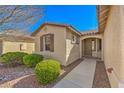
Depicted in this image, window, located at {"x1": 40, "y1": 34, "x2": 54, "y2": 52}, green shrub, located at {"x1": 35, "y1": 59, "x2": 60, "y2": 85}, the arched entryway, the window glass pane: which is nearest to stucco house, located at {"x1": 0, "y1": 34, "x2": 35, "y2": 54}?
window, located at {"x1": 40, "y1": 34, "x2": 54, "y2": 52}

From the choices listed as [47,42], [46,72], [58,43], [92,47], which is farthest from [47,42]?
[92,47]

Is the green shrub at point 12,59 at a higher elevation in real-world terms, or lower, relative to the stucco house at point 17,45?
lower

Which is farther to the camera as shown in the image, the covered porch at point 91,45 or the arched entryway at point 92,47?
the arched entryway at point 92,47

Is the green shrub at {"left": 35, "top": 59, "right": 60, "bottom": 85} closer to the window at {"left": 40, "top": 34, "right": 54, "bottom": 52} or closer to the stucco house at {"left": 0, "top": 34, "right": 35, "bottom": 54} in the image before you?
the window at {"left": 40, "top": 34, "right": 54, "bottom": 52}

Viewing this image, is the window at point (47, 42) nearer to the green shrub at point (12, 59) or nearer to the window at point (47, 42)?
→ the window at point (47, 42)

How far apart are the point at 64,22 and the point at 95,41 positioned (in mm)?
7595

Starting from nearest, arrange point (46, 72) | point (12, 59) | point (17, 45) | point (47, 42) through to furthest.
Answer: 1. point (46, 72)
2. point (12, 59)
3. point (47, 42)
4. point (17, 45)

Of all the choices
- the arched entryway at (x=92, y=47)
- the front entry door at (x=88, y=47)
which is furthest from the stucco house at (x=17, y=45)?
the front entry door at (x=88, y=47)

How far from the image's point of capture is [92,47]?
16.3m

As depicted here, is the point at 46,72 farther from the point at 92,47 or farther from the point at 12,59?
the point at 92,47

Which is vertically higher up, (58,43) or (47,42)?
(47,42)

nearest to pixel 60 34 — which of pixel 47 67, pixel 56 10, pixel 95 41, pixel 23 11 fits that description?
pixel 56 10

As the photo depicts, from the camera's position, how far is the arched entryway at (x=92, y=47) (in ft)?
50.2

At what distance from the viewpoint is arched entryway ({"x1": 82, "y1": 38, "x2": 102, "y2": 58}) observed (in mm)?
15297
